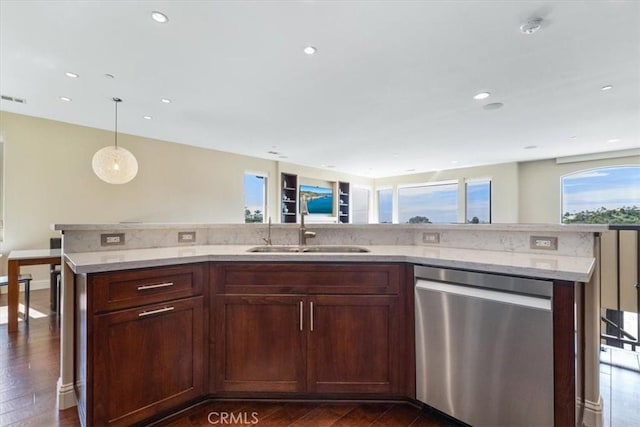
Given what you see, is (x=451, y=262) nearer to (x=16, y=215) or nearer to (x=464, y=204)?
(x=16, y=215)

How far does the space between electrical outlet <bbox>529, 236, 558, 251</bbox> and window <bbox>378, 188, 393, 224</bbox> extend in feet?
29.3

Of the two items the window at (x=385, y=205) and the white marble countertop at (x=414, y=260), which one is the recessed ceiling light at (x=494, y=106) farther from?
the window at (x=385, y=205)

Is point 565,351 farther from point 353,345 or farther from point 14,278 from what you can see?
point 14,278

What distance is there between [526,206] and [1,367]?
9.60 meters

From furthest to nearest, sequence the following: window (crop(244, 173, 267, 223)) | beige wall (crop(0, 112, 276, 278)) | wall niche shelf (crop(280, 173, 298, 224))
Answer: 1. wall niche shelf (crop(280, 173, 298, 224))
2. window (crop(244, 173, 267, 223))
3. beige wall (crop(0, 112, 276, 278))

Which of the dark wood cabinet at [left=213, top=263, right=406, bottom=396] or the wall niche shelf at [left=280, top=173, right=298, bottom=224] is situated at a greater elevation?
the wall niche shelf at [left=280, top=173, right=298, bottom=224]

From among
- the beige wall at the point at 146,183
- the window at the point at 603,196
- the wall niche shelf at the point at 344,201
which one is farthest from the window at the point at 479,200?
the wall niche shelf at the point at 344,201

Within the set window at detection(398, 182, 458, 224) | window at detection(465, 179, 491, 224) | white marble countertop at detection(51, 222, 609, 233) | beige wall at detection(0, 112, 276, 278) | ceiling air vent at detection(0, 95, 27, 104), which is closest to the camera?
white marble countertop at detection(51, 222, 609, 233)

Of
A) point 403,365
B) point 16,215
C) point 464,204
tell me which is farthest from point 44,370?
point 464,204

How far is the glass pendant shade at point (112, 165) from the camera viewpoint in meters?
4.14

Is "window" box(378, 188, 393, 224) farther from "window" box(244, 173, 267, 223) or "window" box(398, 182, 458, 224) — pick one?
"window" box(244, 173, 267, 223)

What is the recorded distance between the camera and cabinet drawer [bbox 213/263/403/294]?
1.78 m

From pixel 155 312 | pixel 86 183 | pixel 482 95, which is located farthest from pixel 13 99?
→ pixel 482 95

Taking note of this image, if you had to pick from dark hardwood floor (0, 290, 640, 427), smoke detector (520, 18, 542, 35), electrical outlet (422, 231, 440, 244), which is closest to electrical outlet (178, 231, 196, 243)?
dark hardwood floor (0, 290, 640, 427)
